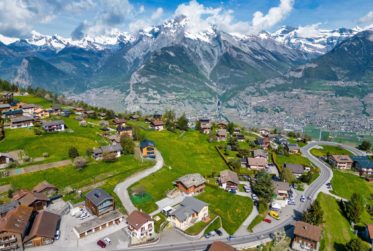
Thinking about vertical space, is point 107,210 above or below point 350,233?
above

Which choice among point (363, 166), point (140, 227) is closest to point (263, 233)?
point (140, 227)

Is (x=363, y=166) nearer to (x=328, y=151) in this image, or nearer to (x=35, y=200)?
Answer: (x=328, y=151)

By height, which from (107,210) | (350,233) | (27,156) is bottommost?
(350,233)

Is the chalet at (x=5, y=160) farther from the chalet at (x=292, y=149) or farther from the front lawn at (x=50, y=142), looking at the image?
the chalet at (x=292, y=149)

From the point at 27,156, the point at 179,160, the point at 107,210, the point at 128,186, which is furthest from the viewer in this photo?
the point at 179,160

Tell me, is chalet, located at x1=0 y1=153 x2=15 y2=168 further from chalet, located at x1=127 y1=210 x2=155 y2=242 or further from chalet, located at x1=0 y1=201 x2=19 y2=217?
chalet, located at x1=127 y1=210 x2=155 y2=242

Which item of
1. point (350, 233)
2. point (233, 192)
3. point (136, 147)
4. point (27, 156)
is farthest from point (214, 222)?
point (27, 156)

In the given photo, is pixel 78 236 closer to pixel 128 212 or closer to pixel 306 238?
pixel 128 212
